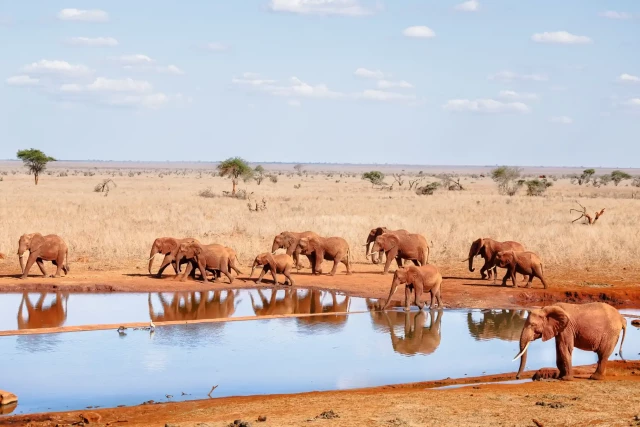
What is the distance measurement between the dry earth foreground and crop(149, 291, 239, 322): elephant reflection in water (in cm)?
85

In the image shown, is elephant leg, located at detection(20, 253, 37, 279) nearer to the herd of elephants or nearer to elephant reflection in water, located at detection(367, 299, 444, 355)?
the herd of elephants

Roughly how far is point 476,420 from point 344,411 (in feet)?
5.98

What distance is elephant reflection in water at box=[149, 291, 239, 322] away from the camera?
20.8 m

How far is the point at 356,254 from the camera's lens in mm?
31656

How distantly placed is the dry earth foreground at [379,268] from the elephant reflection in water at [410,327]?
2100 millimetres

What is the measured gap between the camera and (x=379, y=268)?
29.0m

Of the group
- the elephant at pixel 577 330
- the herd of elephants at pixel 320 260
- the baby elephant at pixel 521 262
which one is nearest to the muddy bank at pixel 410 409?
the elephant at pixel 577 330

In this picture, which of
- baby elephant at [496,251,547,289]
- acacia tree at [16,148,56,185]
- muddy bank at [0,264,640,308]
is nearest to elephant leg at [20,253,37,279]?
muddy bank at [0,264,640,308]

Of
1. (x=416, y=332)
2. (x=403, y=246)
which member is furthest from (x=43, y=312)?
(x=403, y=246)

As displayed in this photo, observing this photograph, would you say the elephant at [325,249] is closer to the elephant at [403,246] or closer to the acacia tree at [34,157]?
the elephant at [403,246]

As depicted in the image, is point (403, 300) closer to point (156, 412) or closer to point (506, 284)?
point (506, 284)

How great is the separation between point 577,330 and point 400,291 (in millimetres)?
10618

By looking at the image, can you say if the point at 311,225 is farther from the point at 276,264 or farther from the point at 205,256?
the point at 276,264

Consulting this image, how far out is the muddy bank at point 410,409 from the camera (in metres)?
11.1
